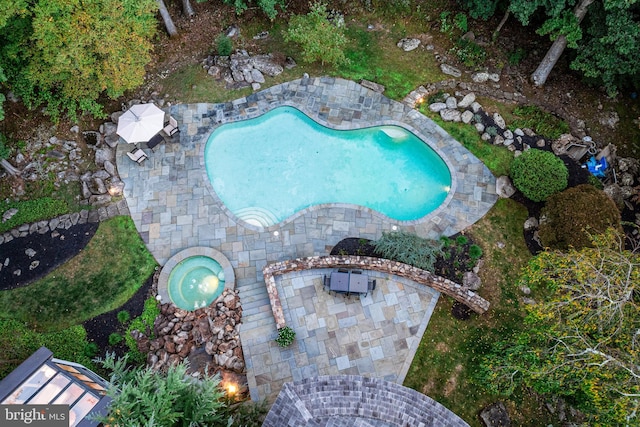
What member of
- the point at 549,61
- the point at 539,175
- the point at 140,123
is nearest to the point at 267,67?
the point at 140,123

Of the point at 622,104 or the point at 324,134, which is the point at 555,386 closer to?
the point at 324,134

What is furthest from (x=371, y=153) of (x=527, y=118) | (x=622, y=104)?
(x=622, y=104)

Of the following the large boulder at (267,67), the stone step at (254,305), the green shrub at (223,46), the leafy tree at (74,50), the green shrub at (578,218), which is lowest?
the stone step at (254,305)

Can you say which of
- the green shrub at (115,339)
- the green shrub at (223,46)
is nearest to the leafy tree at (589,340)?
the green shrub at (115,339)

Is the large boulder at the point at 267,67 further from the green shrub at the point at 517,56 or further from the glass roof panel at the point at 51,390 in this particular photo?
the glass roof panel at the point at 51,390

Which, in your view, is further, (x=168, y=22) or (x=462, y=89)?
(x=168, y=22)

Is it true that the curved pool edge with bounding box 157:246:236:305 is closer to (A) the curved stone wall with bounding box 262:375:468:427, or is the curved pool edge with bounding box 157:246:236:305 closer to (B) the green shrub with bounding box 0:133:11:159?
(A) the curved stone wall with bounding box 262:375:468:427

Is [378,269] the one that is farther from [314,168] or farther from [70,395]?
[70,395]
